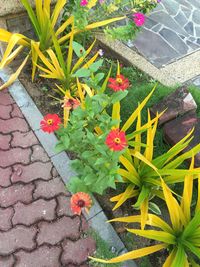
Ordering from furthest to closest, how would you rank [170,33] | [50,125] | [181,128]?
[170,33], [181,128], [50,125]

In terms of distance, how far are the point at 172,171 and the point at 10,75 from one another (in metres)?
1.86

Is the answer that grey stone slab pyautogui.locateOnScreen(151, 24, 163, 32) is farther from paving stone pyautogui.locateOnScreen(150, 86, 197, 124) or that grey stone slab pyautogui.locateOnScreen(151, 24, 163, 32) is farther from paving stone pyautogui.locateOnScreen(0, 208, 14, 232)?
paving stone pyautogui.locateOnScreen(0, 208, 14, 232)

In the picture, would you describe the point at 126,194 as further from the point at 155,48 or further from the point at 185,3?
the point at 185,3

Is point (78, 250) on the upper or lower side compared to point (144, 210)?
lower

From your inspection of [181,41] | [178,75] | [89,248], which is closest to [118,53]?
[178,75]

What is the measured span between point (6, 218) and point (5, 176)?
0.34 meters

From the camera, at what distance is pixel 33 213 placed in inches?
90.4

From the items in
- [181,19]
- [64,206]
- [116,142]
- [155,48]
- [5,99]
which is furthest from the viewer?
[181,19]

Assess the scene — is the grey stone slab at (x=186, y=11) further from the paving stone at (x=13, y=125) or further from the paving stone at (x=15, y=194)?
the paving stone at (x=15, y=194)

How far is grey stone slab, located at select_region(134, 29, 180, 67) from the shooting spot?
3669 millimetres

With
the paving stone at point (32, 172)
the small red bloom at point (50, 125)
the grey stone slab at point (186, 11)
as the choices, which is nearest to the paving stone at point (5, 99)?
the paving stone at point (32, 172)

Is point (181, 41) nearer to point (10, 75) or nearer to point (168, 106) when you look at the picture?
point (168, 106)

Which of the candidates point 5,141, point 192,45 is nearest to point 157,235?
point 5,141

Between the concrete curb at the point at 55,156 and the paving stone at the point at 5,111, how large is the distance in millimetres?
92
